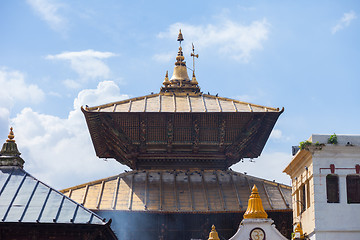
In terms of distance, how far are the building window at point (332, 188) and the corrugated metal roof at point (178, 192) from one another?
6760 millimetres

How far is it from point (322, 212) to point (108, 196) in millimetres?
13795

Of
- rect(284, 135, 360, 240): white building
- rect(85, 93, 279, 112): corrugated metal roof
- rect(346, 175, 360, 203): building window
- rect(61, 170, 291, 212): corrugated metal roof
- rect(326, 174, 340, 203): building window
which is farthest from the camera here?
rect(85, 93, 279, 112): corrugated metal roof

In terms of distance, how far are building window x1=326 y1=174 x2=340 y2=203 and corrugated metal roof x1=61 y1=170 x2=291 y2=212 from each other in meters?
6.76

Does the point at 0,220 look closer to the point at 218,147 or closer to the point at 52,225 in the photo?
the point at 52,225

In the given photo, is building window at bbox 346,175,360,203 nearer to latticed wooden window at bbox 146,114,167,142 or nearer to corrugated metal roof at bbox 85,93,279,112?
corrugated metal roof at bbox 85,93,279,112

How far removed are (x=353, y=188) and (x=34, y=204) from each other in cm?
1629

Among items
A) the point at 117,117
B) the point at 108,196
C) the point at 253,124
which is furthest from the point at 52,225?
the point at 253,124

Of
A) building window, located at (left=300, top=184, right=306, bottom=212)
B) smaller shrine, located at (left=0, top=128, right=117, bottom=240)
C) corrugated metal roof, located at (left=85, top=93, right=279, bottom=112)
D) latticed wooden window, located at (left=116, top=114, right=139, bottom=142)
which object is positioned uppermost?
corrugated metal roof, located at (left=85, top=93, right=279, bottom=112)

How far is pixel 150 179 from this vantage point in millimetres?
53125

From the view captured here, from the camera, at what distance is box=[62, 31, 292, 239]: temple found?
5012 centimetres

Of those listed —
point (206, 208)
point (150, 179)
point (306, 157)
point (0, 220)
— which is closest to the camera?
point (0, 220)

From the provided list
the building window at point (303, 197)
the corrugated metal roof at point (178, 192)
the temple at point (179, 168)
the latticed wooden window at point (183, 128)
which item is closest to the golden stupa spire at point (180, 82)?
the temple at point (179, 168)

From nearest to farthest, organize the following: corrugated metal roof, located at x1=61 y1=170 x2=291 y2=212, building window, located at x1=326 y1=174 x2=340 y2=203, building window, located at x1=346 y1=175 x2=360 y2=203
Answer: building window, located at x1=326 y1=174 x2=340 y2=203 → building window, located at x1=346 y1=175 x2=360 y2=203 → corrugated metal roof, located at x1=61 y1=170 x2=291 y2=212

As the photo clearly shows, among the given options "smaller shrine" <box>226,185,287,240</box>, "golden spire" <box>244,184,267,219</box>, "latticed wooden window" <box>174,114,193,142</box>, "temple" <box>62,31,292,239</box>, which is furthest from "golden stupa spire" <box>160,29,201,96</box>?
"smaller shrine" <box>226,185,287,240</box>
